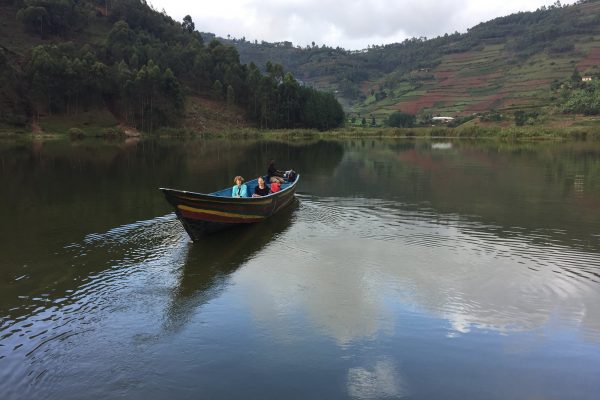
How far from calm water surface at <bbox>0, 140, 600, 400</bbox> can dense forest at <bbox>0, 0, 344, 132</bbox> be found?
75659mm

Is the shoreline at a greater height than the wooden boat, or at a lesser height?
greater

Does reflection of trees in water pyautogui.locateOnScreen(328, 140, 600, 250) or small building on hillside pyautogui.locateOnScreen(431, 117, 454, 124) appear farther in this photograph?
small building on hillside pyautogui.locateOnScreen(431, 117, 454, 124)

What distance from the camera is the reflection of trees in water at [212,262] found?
10.7 meters

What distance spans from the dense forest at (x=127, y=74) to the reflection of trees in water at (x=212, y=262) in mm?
80141

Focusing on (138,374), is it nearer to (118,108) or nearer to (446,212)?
(446,212)

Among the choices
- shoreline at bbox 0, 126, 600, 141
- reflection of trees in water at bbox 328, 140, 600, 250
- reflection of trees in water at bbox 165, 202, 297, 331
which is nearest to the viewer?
reflection of trees in water at bbox 165, 202, 297, 331

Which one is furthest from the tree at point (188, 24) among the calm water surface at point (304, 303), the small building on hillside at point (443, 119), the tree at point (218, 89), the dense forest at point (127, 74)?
the calm water surface at point (304, 303)

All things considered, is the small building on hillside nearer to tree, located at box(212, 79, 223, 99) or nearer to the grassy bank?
the grassy bank

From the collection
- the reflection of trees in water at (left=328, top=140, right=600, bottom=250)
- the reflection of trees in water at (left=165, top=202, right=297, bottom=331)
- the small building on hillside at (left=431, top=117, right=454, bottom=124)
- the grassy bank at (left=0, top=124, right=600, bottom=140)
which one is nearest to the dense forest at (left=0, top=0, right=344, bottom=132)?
the grassy bank at (left=0, top=124, right=600, bottom=140)

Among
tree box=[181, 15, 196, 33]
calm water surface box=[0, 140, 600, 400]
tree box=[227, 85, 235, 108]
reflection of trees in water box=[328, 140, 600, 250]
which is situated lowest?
calm water surface box=[0, 140, 600, 400]

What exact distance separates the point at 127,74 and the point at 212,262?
9228 cm

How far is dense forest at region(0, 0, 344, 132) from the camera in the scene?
85.9 m

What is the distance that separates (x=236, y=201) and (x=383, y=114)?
170 metres

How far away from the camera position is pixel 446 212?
2191 centimetres
